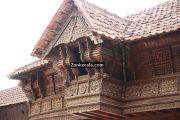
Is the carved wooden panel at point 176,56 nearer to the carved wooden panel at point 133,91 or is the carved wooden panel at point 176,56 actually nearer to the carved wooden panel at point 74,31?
the carved wooden panel at point 133,91

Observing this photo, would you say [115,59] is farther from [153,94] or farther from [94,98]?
[153,94]

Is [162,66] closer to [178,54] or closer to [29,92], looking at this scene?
[178,54]

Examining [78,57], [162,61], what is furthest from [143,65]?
→ [78,57]

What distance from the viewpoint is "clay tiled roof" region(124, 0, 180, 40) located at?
8289 millimetres

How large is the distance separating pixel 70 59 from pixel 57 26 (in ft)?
3.89

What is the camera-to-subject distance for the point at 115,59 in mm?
8758

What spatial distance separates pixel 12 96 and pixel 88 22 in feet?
24.9

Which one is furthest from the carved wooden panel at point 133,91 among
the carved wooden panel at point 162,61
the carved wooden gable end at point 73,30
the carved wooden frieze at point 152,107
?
the carved wooden gable end at point 73,30

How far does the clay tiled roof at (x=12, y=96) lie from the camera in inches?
554

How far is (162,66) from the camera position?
859 cm

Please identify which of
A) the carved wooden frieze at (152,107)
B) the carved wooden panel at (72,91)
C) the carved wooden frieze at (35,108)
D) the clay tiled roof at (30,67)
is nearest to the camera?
the carved wooden frieze at (152,107)

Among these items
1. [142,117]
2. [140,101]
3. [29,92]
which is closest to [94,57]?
[140,101]

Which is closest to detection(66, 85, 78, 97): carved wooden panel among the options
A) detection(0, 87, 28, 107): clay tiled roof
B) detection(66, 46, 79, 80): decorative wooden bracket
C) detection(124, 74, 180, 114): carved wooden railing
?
detection(66, 46, 79, 80): decorative wooden bracket

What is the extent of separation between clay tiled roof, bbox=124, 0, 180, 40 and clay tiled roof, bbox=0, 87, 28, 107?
19.3 feet
